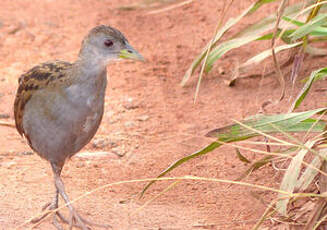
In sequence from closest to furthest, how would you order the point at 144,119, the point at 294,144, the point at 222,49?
the point at 294,144 < the point at 222,49 < the point at 144,119

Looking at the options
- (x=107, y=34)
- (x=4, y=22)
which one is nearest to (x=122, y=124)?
(x=107, y=34)

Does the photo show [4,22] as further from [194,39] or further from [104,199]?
[104,199]

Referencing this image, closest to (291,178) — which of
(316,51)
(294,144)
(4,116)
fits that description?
(294,144)

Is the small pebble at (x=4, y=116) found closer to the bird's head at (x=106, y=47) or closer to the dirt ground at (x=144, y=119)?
the dirt ground at (x=144, y=119)

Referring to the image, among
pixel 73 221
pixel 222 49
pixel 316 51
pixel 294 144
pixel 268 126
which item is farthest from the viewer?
pixel 316 51

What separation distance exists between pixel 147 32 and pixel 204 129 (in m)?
2.45

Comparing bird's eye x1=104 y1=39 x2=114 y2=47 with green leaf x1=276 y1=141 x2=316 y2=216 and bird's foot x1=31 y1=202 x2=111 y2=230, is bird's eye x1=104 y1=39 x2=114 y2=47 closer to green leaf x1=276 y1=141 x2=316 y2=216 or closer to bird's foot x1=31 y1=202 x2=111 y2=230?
bird's foot x1=31 y1=202 x2=111 y2=230

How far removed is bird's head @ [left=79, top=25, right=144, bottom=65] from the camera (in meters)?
4.18

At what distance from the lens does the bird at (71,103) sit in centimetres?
412

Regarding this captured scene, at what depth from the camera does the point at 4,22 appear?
7789 millimetres

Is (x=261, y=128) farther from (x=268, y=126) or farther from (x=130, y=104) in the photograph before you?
(x=130, y=104)

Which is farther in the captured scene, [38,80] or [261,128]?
[38,80]

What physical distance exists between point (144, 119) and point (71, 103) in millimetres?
1764

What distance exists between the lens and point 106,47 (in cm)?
420
